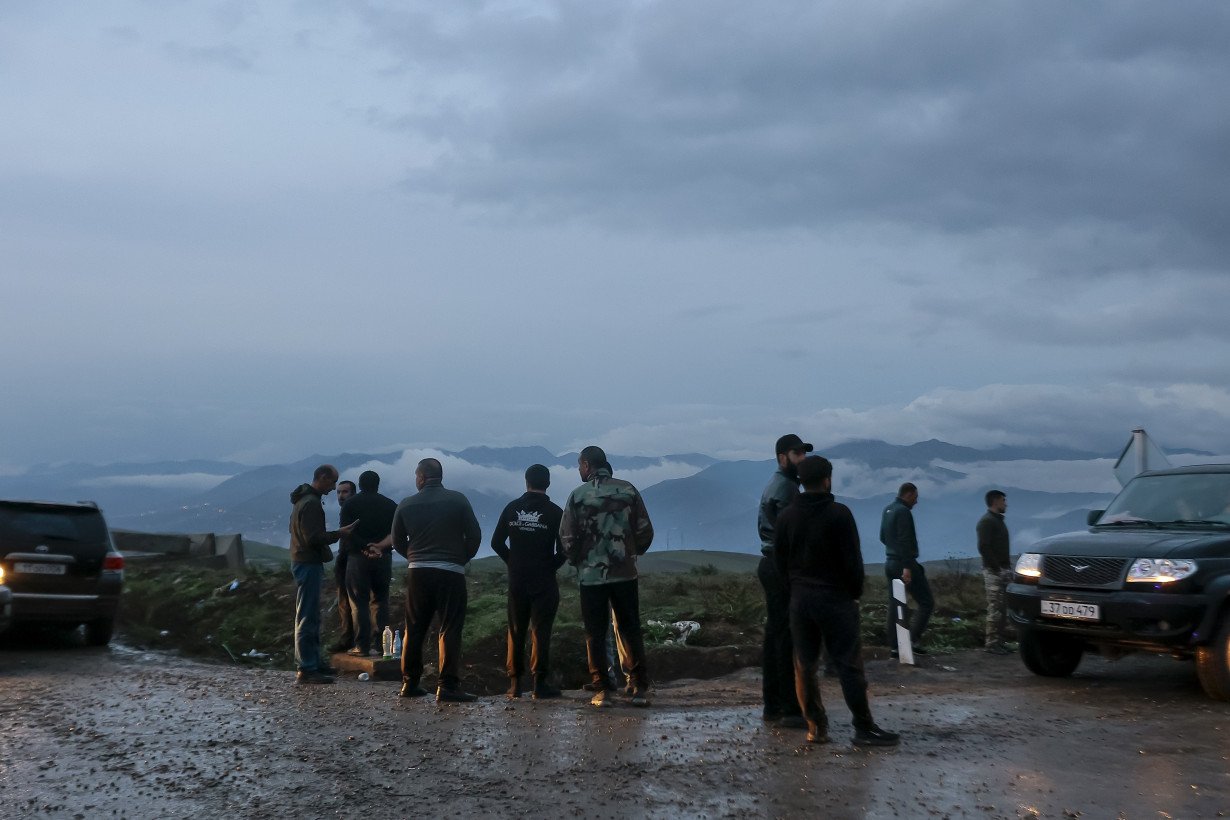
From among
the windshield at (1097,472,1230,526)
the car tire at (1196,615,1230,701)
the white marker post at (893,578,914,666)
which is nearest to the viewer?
the car tire at (1196,615,1230,701)

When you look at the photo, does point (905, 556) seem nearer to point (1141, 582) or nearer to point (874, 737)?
point (1141, 582)

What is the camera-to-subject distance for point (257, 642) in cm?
1744

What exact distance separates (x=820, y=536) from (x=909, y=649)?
6.37m

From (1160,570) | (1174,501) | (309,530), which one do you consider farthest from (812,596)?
(309,530)

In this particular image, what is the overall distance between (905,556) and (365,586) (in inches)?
248

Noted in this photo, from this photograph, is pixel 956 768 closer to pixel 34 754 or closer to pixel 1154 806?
pixel 1154 806

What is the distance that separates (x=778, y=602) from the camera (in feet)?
28.8

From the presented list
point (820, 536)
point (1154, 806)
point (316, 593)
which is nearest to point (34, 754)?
point (316, 593)

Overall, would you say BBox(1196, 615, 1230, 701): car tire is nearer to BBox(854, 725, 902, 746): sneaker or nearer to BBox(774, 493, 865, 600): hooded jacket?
BBox(854, 725, 902, 746): sneaker

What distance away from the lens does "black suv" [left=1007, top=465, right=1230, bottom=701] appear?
32.8 feet

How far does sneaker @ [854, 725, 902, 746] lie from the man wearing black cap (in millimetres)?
758

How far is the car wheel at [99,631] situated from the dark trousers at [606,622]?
308 inches

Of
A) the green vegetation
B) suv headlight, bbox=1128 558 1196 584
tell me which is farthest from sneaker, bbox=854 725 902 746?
the green vegetation

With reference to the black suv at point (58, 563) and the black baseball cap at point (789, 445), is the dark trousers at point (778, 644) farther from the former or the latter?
the black suv at point (58, 563)
